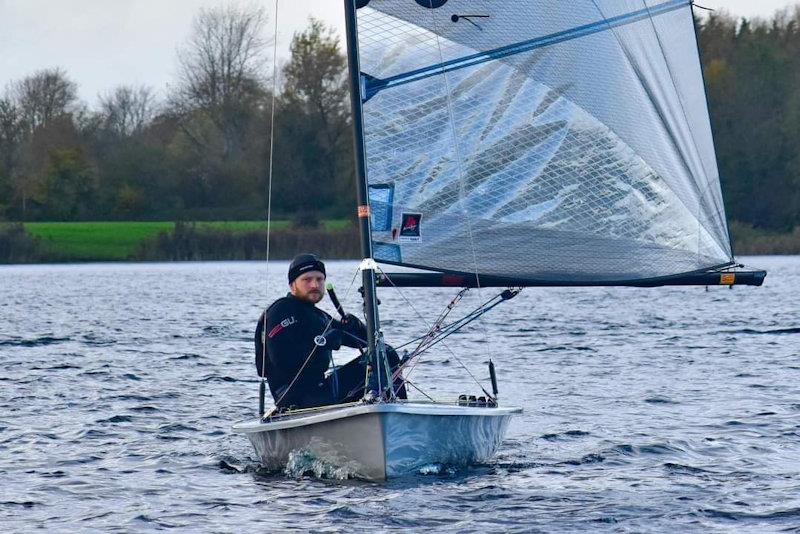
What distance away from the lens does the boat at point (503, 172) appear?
32.8 ft

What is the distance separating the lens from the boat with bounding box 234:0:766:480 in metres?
9.99

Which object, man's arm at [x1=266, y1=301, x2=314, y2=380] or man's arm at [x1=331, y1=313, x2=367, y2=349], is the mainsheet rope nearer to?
man's arm at [x1=331, y1=313, x2=367, y2=349]

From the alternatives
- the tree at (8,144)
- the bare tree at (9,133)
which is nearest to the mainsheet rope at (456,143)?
the tree at (8,144)

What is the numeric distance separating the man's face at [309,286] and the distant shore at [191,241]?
4073 cm

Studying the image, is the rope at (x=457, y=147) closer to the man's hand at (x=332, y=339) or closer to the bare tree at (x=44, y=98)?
the man's hand at (x=332, y=339)

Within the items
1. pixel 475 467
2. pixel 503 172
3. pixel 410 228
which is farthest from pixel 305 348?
pixel 503 172

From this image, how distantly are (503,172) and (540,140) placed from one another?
1.44 ft

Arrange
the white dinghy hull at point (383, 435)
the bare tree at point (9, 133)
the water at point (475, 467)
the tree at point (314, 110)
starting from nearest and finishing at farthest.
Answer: the water at point (475, 467) → the white dinghy hull at point (383, 435) → the tree at point (314, 110) → the bare tree at point (9, 133)

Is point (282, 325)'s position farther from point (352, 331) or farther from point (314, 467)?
point (314, 467)

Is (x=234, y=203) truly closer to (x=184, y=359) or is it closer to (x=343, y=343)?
(x=184, y=359)

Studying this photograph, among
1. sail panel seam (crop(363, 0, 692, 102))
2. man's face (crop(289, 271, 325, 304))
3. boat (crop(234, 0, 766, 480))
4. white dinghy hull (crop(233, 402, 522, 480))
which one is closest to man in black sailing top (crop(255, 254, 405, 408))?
man's face (crop(289, 271, 325, 304))

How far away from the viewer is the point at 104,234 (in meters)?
60.3

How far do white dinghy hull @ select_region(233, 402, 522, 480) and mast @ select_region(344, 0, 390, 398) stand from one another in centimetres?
37

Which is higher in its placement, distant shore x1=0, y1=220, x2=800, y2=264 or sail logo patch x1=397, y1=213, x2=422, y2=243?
distant shore x1=0, y1=220, x2=800, y2=264
